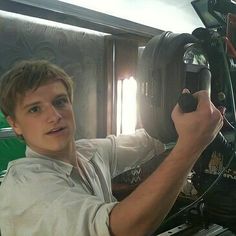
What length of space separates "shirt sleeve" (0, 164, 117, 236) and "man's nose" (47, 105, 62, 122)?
0.16 meters

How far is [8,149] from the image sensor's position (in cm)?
162

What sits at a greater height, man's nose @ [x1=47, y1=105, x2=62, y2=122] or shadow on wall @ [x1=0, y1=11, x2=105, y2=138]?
shadow on wall @ [x1=0, y1=11, x2=105, y2=138]

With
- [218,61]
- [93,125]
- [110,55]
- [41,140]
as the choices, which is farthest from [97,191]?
[110,55]

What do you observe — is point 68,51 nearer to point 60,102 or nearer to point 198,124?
point 60,102

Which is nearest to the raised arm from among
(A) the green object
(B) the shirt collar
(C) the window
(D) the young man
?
(D) the young man

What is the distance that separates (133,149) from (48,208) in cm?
55

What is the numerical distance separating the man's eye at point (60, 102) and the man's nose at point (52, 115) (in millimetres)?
30

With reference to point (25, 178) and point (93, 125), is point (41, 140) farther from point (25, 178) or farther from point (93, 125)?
point (93, 125)

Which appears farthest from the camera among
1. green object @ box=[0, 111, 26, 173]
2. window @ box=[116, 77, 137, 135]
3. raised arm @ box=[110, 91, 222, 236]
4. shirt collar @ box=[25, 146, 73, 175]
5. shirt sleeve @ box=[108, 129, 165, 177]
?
window @ box=[116, 77, 137, 135]

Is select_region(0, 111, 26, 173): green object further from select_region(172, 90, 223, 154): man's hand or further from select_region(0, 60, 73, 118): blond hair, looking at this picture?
select_region(172, 90, 223, 154): man's hand

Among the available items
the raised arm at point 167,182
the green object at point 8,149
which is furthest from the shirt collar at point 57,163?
the green object at point 8,149

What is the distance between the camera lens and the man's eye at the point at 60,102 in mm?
867

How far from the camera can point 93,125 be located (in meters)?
2.12

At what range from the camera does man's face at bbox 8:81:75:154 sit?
2.64ft
